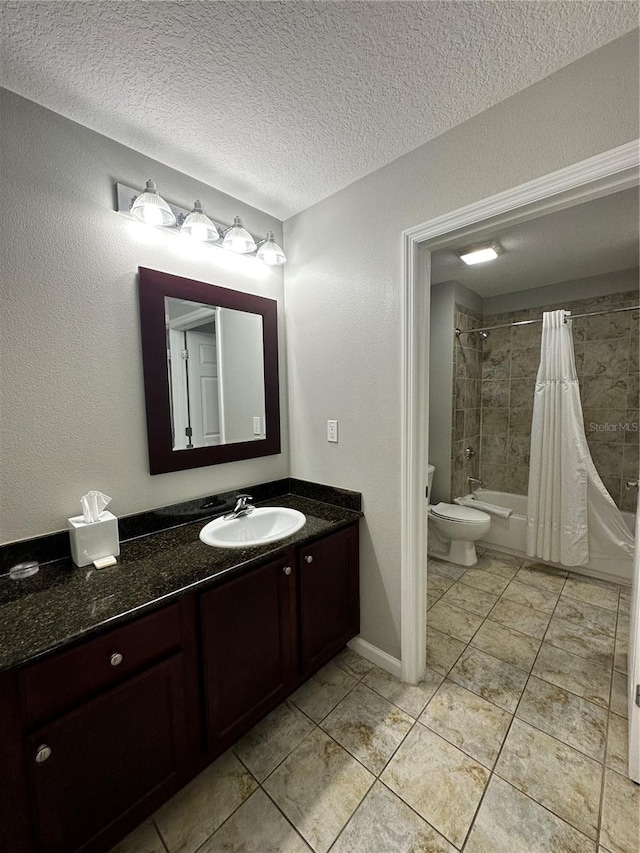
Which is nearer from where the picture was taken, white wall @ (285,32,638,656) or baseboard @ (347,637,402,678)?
white wall @ (285,32,638,656)

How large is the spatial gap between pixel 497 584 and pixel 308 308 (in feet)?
7.71

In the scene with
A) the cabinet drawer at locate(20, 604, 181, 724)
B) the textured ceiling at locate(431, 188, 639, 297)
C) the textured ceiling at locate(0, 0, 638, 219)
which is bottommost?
the cabinet drawer at locate(20, 604, 181, 724)

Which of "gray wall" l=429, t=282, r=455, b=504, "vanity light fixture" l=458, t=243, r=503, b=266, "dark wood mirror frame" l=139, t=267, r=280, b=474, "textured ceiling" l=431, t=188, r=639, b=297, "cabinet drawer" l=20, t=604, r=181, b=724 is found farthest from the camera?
"gray wall" l=429, t=282, r=455, b=504

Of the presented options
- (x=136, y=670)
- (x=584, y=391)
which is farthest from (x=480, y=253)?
(x=136, y=670)

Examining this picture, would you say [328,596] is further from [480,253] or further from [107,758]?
[480,253]

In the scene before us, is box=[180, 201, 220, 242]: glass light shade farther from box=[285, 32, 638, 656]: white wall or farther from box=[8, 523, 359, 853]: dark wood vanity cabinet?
box=[8, 523, 359, 853]: dark wood vanity cabinet

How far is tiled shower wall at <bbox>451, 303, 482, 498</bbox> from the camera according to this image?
311 centimetres

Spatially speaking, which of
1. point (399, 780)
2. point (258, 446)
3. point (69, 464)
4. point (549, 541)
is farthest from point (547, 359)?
point (69, 464)

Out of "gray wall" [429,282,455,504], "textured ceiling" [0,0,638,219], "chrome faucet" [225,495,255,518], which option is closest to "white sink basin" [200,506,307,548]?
"chrome faucet" [225,495,255,518]

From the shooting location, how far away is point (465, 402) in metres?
3.26

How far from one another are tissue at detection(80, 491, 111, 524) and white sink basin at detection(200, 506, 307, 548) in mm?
398

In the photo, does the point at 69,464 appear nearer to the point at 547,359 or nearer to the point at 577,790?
the point at 577,790

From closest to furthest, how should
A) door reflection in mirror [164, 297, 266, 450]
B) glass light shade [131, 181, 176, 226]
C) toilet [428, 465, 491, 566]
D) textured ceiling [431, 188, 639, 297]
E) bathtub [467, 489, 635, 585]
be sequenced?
glass light shade [131, 181, 176, 226] → door reflection in mirror [164, 297, 266, 450] → textured ceiling [431, 188, 639, 297] → bathtub [467, 489, 635, 585] → toilet [428, 465, 491, 566]

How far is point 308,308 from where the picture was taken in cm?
198
